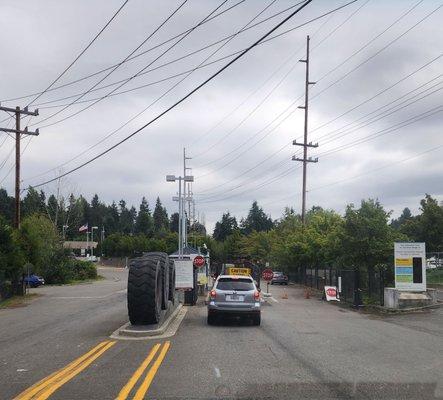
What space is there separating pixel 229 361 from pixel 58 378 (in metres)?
3.25

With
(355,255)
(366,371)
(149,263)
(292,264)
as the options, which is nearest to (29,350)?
(149,263)

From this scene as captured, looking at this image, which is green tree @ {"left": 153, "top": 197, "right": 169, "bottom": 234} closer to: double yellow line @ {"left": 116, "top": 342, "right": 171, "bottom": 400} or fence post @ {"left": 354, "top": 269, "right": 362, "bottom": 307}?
fence post @ {"left": 354, "top": 269, "right": 362, "bottom": 307}

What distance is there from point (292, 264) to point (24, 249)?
31.5m

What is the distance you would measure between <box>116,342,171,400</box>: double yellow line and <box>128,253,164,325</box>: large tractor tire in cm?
266

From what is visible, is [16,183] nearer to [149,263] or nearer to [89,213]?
[149,263]

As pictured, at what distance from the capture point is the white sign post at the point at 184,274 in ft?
81.3

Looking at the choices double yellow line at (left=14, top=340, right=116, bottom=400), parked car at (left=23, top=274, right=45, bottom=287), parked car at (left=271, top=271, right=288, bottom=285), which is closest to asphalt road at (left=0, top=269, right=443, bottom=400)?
double yellow line at (left=14, top=340, right=116, bottom=400)

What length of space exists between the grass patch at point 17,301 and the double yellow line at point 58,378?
56.5ft

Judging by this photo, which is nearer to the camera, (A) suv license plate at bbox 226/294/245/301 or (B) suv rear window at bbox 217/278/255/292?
(A) suv license plate at bbox 226/294/245/301

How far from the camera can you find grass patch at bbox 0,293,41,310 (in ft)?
92.5

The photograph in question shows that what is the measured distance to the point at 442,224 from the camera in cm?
5722

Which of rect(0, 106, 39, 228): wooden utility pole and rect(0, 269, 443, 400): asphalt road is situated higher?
rect(0, 106, 39, 228): wooden utility pole

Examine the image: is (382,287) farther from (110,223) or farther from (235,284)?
(110,223)

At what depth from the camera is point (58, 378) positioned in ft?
30.8
